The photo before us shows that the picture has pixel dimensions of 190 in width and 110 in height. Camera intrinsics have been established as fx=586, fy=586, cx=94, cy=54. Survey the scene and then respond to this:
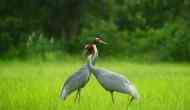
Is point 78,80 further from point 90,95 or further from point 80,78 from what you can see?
point 90,95

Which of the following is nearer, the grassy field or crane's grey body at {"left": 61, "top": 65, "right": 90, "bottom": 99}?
crane's grey body at {"left": 61, "top": 65, "right": 90, "bottom": 99}

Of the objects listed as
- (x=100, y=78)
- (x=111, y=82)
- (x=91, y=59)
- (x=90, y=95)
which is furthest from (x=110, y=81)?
(x=90, y=95)

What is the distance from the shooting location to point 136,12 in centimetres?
2966

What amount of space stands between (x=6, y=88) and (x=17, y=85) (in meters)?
0.63

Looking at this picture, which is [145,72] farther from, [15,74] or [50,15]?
[50,15]

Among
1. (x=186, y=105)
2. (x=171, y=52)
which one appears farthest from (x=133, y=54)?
(x=186, y=105)

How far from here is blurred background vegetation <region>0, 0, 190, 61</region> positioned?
→ 21.5 metres

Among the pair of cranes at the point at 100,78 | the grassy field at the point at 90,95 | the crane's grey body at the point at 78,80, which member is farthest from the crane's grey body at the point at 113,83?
the grassy field at the point at 90,95

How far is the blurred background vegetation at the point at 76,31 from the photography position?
21.5 meters

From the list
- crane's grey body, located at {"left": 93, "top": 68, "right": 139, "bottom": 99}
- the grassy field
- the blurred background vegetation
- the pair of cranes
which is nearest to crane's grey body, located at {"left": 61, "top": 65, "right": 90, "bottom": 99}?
the pair of cranes

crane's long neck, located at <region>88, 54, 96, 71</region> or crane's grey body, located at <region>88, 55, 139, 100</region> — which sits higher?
crane's long neck, located at <region>88, 54, 96, 71</region>

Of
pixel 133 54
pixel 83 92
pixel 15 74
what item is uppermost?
pixel 83 92

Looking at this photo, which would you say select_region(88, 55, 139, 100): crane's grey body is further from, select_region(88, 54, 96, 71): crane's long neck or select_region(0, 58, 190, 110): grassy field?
select_region(0, 58, 190, 110): grassy field

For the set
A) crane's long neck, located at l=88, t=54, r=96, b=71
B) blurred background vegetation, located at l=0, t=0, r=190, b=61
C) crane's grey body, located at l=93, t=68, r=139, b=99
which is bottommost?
blurred background vegetation, located at l=0, t=0, r=190, b=61
